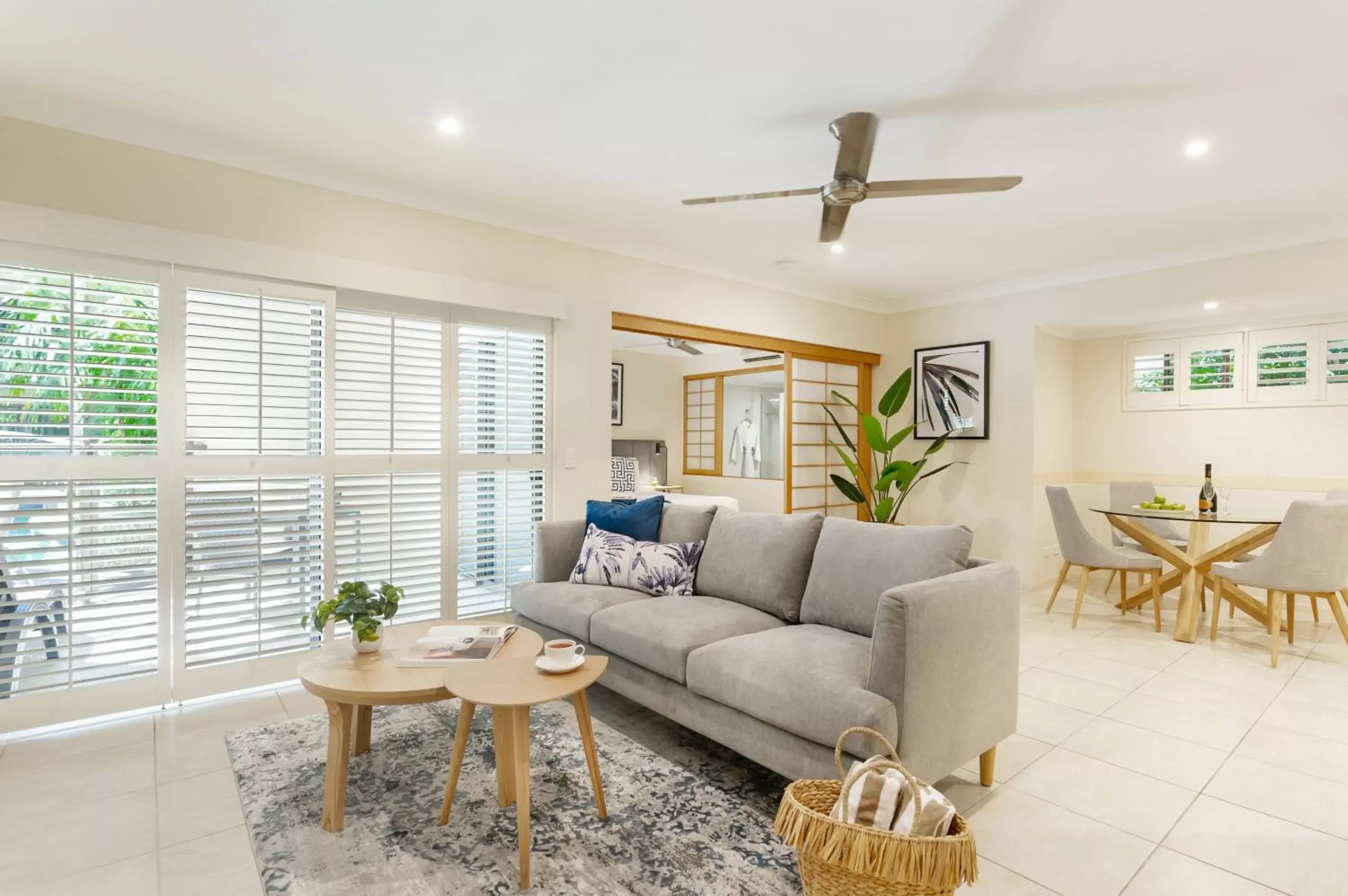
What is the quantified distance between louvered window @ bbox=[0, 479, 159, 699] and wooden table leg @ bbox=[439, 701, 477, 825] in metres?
1.74

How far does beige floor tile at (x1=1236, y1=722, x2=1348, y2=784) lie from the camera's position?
243 cm

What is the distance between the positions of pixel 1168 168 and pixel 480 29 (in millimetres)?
3090

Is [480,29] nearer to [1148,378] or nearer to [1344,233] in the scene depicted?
[1344,233]

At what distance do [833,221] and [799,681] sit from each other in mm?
1910

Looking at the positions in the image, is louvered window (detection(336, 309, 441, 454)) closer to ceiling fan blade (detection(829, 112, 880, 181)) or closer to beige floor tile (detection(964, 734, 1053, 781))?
ceiling fan blade (detection(829, 112, 880, 181))

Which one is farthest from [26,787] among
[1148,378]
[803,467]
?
[1148,378]

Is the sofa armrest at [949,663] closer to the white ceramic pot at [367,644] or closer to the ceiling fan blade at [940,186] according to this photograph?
the ceiling fan blade at [940,186]

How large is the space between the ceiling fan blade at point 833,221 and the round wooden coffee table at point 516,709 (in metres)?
2.00

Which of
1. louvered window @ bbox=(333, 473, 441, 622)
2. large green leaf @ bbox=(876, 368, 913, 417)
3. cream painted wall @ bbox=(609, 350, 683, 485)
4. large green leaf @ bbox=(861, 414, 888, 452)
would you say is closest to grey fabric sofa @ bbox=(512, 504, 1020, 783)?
louvered window @ bbox=(333, 473, 441, 622)

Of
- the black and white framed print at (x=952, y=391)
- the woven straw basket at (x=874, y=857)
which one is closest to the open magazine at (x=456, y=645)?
the woven straw basket at (x=874, y=857)

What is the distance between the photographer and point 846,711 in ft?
6.09

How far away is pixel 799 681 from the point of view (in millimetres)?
2012

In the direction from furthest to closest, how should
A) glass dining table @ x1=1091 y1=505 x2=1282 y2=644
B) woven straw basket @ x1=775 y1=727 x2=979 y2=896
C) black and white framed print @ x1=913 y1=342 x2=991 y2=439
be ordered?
1. black and white framed print @ x1=913 y1=342 x2=991 y2=439
2. glass dining table @ x1=1091 y1=505 x2=1282 y2=644
3. woven straw basket @ x1=775 y1=727 x2=979 y2=896

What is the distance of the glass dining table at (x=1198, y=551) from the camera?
399cm
